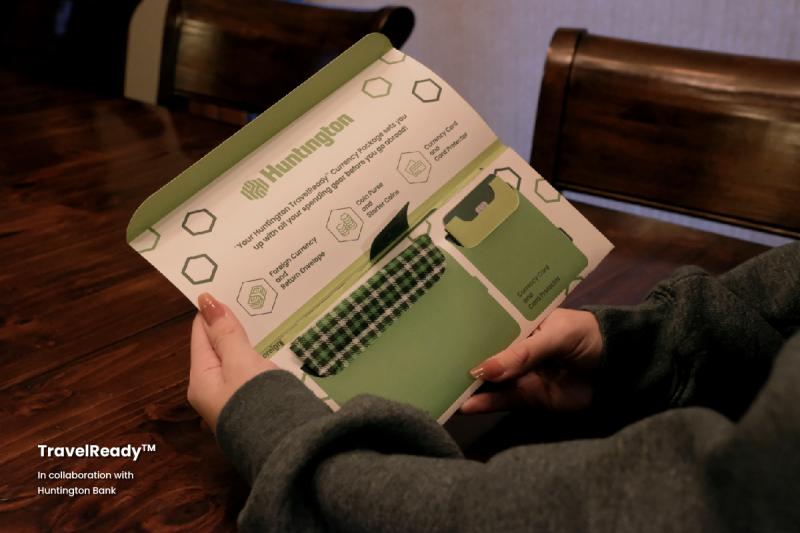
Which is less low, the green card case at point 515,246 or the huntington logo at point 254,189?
the huntington logo at point 254,189

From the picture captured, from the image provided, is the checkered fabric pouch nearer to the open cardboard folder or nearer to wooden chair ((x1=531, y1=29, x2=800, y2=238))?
the open cardboard folder

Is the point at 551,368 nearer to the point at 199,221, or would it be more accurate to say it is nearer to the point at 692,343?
the point at 692,343

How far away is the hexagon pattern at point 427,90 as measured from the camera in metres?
Answer: 0.71

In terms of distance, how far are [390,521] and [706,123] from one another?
0.78 metres

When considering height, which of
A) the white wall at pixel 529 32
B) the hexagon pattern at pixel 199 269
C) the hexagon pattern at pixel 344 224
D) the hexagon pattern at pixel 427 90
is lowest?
the white wall at pixel 529 32

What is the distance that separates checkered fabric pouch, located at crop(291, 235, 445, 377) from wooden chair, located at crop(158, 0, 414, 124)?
0.77 meters

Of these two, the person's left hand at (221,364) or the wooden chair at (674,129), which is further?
the wooden chair at (674,129)

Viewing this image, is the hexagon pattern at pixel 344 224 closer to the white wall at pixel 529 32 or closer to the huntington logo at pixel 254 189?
the huntington logo at pixel 254 189

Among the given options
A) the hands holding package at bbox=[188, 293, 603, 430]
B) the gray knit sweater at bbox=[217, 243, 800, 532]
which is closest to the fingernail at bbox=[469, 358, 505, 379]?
the hands holding package at bbox=[188, 293, 603, 430]

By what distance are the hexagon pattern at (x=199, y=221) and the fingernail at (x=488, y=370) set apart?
0.71 ft

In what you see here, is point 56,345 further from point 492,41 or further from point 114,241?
point 492,41

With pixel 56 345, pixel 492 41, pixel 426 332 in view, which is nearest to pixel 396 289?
pixel 426 332

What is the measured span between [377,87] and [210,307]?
0.76 feet

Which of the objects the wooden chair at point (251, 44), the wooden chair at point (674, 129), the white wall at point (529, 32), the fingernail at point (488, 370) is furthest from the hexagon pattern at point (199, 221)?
the white wall at point (529, 32)
